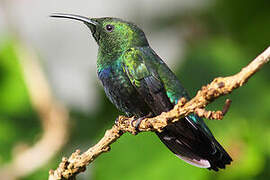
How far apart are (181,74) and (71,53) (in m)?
1.41

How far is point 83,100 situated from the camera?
4.31 metres

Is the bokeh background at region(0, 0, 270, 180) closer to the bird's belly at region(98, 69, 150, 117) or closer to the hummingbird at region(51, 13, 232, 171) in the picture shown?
the hummingbird at region(51, 13, 232, 171)

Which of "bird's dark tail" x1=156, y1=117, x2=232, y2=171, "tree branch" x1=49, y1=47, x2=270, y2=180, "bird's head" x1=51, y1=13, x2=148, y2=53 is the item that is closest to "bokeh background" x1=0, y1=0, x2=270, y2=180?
"bird's dark tail" x1=156, y1=117, x2=232, y2=171

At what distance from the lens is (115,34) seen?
225 cm

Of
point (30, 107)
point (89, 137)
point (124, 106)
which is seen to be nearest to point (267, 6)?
point (89, 137)

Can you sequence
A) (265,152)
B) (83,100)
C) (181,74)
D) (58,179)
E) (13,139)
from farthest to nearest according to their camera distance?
(83,100), (13,139), (181,74), (265,152), (58,179)

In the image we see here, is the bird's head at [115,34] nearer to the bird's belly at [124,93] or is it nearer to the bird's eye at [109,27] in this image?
the bird's eye at [109,27]

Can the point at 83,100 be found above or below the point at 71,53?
below

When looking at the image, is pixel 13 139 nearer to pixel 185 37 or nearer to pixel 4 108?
pixel 4 108

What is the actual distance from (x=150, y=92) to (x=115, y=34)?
0.37m

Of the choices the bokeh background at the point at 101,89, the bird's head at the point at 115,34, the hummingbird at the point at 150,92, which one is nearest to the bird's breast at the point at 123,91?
the hummingbird at the point at 150,92

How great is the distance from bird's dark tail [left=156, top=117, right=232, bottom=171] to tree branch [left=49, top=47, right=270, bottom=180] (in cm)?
20

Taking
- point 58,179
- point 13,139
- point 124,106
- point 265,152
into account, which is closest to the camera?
point 58,179

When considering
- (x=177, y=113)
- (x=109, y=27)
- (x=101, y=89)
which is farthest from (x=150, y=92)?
(x=101, y=89)
